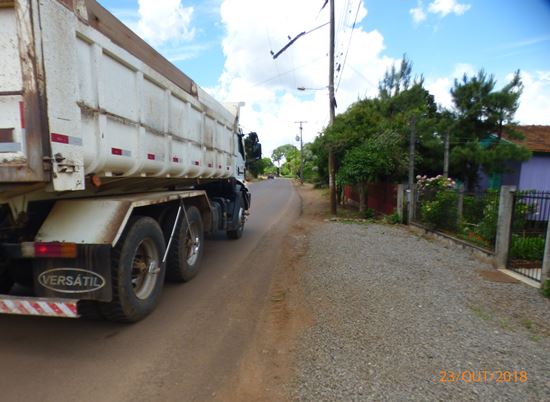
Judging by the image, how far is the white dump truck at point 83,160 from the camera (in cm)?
247

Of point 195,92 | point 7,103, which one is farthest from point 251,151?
point 7,103

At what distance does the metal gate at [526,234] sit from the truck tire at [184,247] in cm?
A: 564

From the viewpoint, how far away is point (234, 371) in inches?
117

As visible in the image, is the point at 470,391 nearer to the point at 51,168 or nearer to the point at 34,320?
the point at 51,168

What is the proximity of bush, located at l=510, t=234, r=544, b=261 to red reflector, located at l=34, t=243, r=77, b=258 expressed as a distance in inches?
283

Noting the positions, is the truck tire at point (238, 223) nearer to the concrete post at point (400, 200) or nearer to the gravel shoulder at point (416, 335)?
the gravel shoulder at point (416, 335)

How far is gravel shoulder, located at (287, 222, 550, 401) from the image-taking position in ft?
8.86

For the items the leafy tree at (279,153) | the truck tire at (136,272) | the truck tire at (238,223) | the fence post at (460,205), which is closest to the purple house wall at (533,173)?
the fence post at (460,205)

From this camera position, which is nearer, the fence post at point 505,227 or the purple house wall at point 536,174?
the fence post at point 505,227

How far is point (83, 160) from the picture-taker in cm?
295

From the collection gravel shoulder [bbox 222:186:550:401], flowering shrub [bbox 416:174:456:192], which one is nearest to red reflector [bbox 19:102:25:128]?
gravel shoulder [bbox 222:186:550:401]

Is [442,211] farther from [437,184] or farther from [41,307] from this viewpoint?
[41,307]

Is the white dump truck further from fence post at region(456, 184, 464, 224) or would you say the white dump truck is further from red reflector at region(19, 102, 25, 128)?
fence post at region(456, 184, 464, 224)

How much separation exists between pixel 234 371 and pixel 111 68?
302 centimetres
